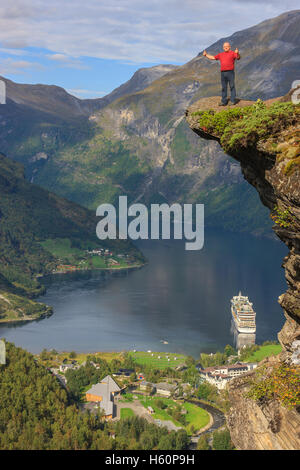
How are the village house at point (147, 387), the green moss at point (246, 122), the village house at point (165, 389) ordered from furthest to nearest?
the village house at point (147, 387)
the village house at point (165, 389)
the green moss at point (246, 122)

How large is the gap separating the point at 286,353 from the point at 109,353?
85091 mm

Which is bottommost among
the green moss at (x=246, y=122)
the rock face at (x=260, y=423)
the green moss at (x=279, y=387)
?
the rock face at (x=260, y=423)

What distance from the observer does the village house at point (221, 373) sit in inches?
3484

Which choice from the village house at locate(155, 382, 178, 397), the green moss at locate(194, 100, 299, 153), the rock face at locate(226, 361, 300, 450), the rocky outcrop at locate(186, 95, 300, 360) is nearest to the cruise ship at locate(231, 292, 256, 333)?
the village house at locate(155, 382, 178, 397)

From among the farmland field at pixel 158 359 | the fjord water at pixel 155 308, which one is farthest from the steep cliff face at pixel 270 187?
the fjord water at pixel 155 308

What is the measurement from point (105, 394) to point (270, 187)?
209 ft

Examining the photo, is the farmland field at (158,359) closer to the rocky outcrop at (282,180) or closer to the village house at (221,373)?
the village house at (221,373)

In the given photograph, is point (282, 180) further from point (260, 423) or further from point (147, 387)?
point (147, 387)

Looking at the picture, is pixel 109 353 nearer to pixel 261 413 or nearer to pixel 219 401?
pixel 219 401

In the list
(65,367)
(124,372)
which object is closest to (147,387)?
(124,372)

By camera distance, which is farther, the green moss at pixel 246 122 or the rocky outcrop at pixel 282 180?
the green moss at pixel 246 122

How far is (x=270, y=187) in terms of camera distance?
20.3 metres

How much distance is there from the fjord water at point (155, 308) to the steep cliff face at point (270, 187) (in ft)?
272
